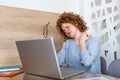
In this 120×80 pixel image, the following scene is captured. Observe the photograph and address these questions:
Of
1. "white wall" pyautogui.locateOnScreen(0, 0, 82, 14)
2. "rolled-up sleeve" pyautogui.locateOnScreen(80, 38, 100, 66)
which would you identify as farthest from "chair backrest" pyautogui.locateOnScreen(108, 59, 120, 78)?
"white wall" pyautogui.locateOnScreen(0, 0, 82, 14)

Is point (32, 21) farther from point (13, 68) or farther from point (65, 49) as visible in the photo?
point (13, 68)

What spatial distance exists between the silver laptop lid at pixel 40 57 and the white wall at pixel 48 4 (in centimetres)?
63

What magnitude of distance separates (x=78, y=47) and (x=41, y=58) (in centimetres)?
57

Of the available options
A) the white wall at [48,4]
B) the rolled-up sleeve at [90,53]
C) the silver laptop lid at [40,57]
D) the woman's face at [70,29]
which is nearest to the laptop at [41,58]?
the silver laptop lid at [40,57]

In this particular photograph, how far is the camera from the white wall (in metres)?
1.81

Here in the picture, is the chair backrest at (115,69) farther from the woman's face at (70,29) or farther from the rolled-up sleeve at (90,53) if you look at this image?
the woman's face at (70,29)

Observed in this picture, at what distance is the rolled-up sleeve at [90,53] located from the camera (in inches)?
57.6

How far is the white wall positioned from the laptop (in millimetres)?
632

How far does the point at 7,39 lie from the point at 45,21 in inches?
18.2

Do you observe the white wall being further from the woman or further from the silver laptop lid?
the silver laptop lid

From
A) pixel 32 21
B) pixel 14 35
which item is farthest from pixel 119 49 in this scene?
pixel 14 35

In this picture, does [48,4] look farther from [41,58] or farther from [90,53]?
[41,58]

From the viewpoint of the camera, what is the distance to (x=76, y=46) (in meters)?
1.68

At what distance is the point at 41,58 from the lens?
3.79 ft
